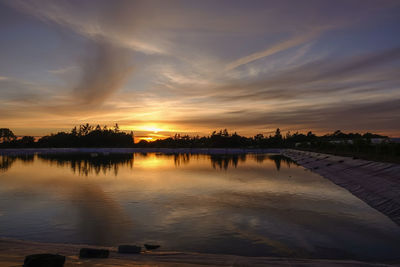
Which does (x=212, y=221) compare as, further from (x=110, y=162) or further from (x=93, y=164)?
(x=110, y=162)

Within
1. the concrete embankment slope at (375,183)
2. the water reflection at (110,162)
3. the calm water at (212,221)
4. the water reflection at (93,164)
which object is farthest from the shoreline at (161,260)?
the water reflection at (93,164)

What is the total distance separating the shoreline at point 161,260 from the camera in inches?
377

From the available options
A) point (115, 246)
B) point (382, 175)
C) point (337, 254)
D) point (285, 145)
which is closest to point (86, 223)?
point (115, 246)

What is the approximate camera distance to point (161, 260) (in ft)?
33.3

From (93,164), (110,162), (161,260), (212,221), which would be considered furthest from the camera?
(110,162)

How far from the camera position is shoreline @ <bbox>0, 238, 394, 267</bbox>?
957cm

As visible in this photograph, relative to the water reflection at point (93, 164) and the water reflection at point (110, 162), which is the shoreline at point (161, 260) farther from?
the water reflection at point (93, 164)

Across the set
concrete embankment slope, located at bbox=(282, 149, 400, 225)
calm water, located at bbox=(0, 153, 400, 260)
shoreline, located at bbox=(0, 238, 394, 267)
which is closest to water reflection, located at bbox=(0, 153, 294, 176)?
concrete embankment slope, located at bbox=(282, 149, 400, 225)

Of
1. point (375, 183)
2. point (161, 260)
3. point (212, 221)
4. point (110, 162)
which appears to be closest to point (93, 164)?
point (110, 162)

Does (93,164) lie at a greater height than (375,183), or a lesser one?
lesser

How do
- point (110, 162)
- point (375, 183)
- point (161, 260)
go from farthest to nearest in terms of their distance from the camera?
point (110, 162) → point (375, 183) → point (161, 260)

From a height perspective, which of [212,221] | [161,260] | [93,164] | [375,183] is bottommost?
[212,221]

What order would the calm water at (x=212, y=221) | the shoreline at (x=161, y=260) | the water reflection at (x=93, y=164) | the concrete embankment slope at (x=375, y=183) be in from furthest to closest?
the water reflection at (x=93, y=164) → the concrete embankment slope at (x=375, y=183) → the calm water at (x=212, y=221) → the shoreline at (x=161, y=260)

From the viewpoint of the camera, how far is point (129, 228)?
14883mm
